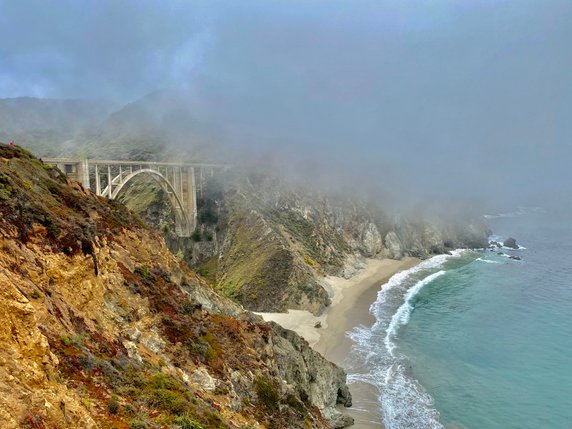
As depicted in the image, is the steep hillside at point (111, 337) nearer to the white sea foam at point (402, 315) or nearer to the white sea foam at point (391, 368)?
the white sea foam at point (391, 368)

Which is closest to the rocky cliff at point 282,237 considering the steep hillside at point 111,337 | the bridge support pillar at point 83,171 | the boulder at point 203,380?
the bridge support pillar at point 83,171

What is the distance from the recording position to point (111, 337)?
16.1 meters

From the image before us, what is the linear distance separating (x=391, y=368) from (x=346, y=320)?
14.7 meters

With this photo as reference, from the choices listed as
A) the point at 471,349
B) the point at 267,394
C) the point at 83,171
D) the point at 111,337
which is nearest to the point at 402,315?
the point at 471,349

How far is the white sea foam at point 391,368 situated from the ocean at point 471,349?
9 cm

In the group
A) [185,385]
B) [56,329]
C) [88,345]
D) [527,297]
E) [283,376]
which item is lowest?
[527,297]

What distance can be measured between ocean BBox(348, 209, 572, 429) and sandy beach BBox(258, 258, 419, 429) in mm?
1255

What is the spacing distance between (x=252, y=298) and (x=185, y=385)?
42.8m

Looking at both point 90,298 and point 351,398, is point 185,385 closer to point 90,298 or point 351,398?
point 90,298

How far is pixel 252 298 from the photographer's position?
5944 cm

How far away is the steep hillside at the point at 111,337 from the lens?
366 inches

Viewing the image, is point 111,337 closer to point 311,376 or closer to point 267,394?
point 267,394

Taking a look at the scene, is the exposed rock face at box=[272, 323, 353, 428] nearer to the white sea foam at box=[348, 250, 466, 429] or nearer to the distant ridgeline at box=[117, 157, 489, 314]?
the white sea foam at box=[348, 250, 466, 429]

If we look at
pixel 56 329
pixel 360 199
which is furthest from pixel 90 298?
pixel 360 199
